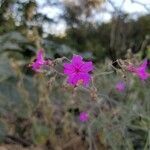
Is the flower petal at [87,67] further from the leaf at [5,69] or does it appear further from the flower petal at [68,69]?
Answer: the leaf at [5,69]

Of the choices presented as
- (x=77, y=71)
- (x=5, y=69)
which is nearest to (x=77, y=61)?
(x=77, y=71)

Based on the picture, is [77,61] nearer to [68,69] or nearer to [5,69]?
[68,69]

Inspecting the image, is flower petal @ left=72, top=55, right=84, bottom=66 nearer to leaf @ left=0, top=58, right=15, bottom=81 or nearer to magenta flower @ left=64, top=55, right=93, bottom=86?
magenta flower @ left=64, top=55, right=93, bottom=86

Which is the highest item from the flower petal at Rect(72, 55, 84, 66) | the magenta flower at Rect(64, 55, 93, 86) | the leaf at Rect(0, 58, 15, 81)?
the leaf at Rect(0, 58, 15, 81)

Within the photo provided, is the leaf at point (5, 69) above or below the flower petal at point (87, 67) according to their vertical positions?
above

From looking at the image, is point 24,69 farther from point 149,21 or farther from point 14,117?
point 149,21

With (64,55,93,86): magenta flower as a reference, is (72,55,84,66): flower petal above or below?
above

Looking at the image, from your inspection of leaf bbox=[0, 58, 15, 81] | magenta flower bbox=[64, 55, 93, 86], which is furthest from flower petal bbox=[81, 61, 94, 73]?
leaf bbox=[0, 58, 15, 81]

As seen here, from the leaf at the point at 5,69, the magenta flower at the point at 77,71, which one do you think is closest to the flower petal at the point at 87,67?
the magenta flower at the point at 77,71

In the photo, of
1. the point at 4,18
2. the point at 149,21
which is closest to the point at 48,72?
the point at 4,18

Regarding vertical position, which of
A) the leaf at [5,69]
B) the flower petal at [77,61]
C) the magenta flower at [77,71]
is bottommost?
the magenta flower at [77,71]
